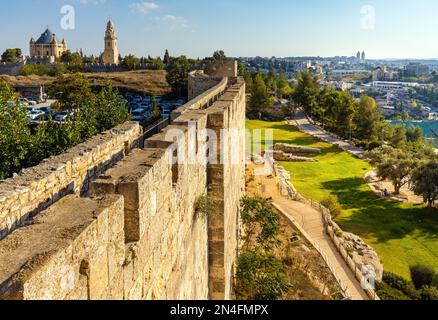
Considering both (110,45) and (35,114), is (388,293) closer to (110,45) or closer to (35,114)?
(35,114)

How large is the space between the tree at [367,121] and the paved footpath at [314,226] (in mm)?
27887

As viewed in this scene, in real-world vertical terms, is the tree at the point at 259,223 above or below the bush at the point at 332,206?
above

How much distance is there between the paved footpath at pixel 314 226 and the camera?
553 inches

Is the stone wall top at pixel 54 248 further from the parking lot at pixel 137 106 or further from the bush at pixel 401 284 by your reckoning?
the parking lot at pixel 137 106

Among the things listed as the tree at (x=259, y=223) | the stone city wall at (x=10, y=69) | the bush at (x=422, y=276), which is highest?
the stone city wall at (x=10, y=69)

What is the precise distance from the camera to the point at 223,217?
8539 mm

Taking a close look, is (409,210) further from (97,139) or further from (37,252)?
(37,252)

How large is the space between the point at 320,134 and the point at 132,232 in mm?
46547

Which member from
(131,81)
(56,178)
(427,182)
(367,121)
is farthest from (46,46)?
(56,178)

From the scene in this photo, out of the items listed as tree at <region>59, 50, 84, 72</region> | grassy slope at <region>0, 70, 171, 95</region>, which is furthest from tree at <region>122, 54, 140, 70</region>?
grassy slope at <region>0, 70, 171, 95</region>

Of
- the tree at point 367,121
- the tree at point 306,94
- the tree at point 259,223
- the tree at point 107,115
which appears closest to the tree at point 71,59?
the tree at point 306,94

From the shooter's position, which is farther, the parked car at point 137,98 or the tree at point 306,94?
the tree at point 306,94

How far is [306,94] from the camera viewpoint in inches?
2362

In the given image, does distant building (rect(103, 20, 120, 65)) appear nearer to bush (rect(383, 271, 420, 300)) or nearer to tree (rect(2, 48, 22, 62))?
tree (rect(2, 48, 22, 62))
